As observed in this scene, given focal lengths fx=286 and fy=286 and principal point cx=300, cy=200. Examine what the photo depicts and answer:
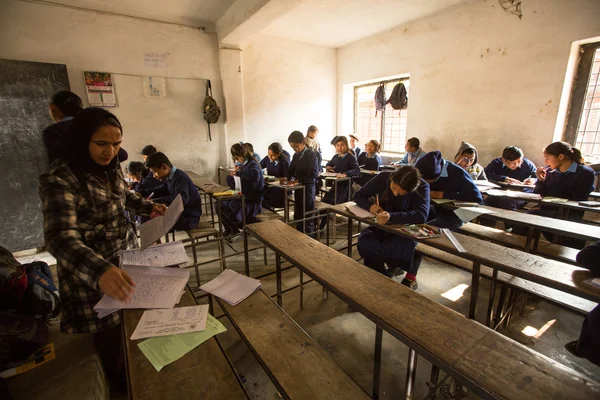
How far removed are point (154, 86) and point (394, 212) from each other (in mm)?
4483

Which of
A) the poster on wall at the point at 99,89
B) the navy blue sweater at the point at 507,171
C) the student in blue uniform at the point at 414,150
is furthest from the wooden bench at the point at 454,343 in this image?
the poster on wall at the point at 99,89

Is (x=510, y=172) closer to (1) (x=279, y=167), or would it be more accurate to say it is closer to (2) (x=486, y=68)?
(2) (x=486, y=68)

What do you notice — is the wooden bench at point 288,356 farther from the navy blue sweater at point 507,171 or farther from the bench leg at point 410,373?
the navy blue sweater at point 507,171

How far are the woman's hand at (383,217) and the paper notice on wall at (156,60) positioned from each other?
4.52 meters

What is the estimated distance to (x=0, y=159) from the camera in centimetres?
361

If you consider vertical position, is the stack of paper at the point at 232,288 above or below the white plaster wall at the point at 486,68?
below

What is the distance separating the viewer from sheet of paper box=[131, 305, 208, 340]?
→ 1054 millimetres

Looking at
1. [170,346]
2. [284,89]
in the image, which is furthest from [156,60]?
[170,346]

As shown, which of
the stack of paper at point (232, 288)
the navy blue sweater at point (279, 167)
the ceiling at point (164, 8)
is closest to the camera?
the stack of paper at point (232, 288)

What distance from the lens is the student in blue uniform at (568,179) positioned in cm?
298

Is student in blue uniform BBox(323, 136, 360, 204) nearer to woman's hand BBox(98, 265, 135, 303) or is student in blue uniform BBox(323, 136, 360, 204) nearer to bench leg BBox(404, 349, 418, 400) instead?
bench leg BBox(404, 349, 418, 400)

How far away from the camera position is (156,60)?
15.4 ft

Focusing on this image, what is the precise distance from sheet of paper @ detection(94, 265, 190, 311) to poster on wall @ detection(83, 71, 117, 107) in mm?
4191

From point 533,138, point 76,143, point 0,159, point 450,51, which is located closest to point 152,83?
point 0,159
